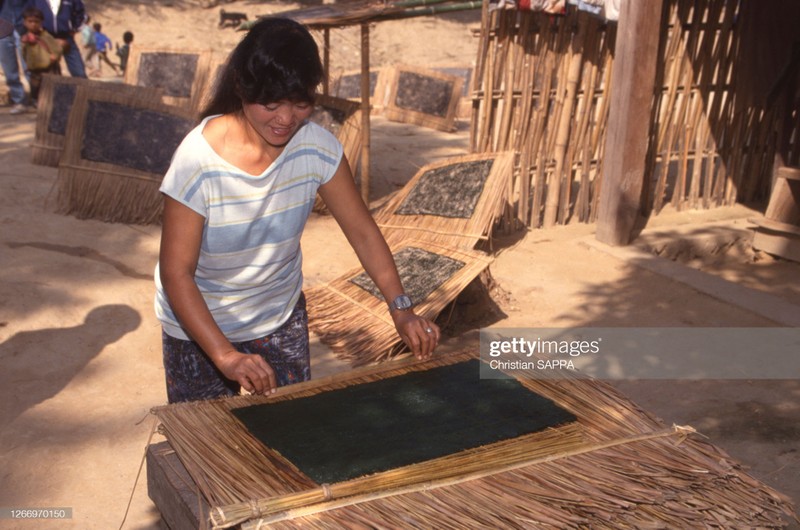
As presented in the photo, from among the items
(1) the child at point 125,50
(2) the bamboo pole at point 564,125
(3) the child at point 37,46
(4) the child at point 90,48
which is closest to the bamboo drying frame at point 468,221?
(2) the bamboo pole at point 564,125

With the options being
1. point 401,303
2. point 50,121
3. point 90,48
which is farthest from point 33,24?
point 401,303

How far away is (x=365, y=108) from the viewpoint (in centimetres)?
668

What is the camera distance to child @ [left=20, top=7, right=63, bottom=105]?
31.0ft

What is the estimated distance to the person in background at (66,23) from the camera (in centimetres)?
969

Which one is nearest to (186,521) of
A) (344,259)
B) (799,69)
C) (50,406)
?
(50,406)

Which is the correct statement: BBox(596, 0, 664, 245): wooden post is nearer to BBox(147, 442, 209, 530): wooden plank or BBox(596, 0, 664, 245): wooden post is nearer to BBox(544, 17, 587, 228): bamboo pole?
BBox(544, 17, 587, 228): bamboo pole

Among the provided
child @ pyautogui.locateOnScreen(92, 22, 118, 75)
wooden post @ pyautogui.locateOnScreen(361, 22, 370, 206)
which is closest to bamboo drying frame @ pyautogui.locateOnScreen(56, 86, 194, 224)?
wooden post @ pyautogui.locateOnScreen(361, 22, 370, 206)

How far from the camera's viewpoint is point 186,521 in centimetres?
189

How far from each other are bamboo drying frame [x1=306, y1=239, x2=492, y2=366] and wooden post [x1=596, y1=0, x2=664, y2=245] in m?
1.55

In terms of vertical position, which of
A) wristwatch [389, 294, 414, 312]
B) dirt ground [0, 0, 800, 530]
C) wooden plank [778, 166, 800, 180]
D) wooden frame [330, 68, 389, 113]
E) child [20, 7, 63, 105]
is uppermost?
child [20, 7, 63, 105]

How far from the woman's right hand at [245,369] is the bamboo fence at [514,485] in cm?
12

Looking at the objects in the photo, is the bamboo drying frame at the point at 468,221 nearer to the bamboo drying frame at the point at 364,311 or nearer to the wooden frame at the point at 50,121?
the bamboo drying frame at the point at 364,311

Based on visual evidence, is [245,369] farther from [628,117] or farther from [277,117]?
[628,117]

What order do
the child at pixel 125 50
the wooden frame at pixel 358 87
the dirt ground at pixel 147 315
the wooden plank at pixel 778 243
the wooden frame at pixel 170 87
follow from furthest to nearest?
the child at pixel 125 50, the wooden frame at pixel 358 87, the wooden frame at pixel 170 87, the wooden plank at pixel 778 243, the dirt ground at pixel 147 315
